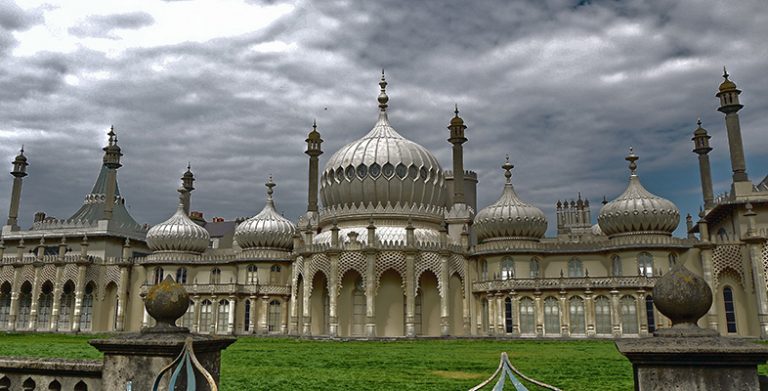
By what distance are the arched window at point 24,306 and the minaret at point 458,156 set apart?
33.7 m

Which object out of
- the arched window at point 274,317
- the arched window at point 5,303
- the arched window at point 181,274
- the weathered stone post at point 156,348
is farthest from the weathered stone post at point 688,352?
the arched window at point 5,303

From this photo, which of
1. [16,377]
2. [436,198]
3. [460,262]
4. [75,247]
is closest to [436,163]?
[436,198]

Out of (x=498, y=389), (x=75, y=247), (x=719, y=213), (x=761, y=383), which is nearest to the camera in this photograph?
(x=498, y=389)

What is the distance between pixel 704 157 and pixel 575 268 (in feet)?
48.2

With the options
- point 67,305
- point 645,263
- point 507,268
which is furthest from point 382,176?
point 67,305

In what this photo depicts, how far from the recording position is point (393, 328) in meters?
36.0

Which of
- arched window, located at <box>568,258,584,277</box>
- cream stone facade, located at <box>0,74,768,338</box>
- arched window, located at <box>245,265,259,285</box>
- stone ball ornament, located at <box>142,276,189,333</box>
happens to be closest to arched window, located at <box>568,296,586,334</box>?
cream stone facade, located at <box>0,74,768,338</box>

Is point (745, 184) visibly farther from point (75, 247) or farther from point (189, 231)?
point (75, 247)

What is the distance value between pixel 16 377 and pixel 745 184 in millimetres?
36639

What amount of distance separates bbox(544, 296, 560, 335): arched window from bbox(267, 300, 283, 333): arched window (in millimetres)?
17926

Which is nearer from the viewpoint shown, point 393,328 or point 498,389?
point 498,389

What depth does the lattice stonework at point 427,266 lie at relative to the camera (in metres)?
35.3

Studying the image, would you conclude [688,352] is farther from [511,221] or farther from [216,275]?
[216,275]

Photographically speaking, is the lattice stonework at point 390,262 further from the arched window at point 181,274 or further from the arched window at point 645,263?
the arched window at point 181,274
